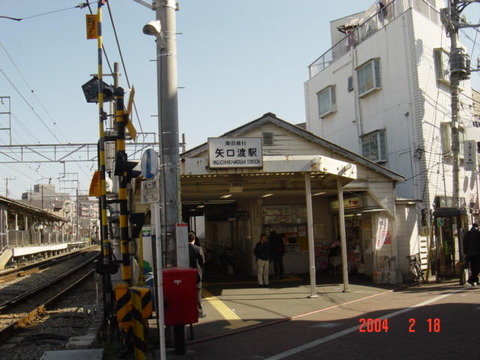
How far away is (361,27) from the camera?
2273cm

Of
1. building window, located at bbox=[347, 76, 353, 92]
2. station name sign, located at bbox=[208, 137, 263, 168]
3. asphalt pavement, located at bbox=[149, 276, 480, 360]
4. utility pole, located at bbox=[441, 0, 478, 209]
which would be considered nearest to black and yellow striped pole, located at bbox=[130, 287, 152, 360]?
asphalt pavement, located at bbox=[149, 276, 480, 360]

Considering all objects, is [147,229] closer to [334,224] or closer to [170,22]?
[170,22]

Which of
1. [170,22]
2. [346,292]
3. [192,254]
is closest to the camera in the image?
[170,22]

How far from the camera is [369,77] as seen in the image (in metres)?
21.5

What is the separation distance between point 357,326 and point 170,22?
5.92 m

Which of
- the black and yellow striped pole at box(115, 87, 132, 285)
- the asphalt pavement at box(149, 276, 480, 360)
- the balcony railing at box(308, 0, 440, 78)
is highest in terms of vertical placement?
the balcony railing at box(308, 0, 440, 78)

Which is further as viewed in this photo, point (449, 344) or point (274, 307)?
point (274, 307)

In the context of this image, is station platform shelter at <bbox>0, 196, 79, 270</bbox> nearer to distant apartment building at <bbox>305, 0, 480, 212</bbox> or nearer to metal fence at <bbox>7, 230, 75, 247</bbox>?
metal fence at <bbox>7, 230, 75, 247</bbox>

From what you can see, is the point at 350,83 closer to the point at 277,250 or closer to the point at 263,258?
the point at 277,250

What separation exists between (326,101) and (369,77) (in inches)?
160

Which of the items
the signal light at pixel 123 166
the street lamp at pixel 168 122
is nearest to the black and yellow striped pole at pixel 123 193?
the signal light at pixel 123 166

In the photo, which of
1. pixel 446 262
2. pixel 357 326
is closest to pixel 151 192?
pixel 357 326

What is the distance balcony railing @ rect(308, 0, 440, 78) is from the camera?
20.4 meters

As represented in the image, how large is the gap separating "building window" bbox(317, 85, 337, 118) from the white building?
0.89 metres
